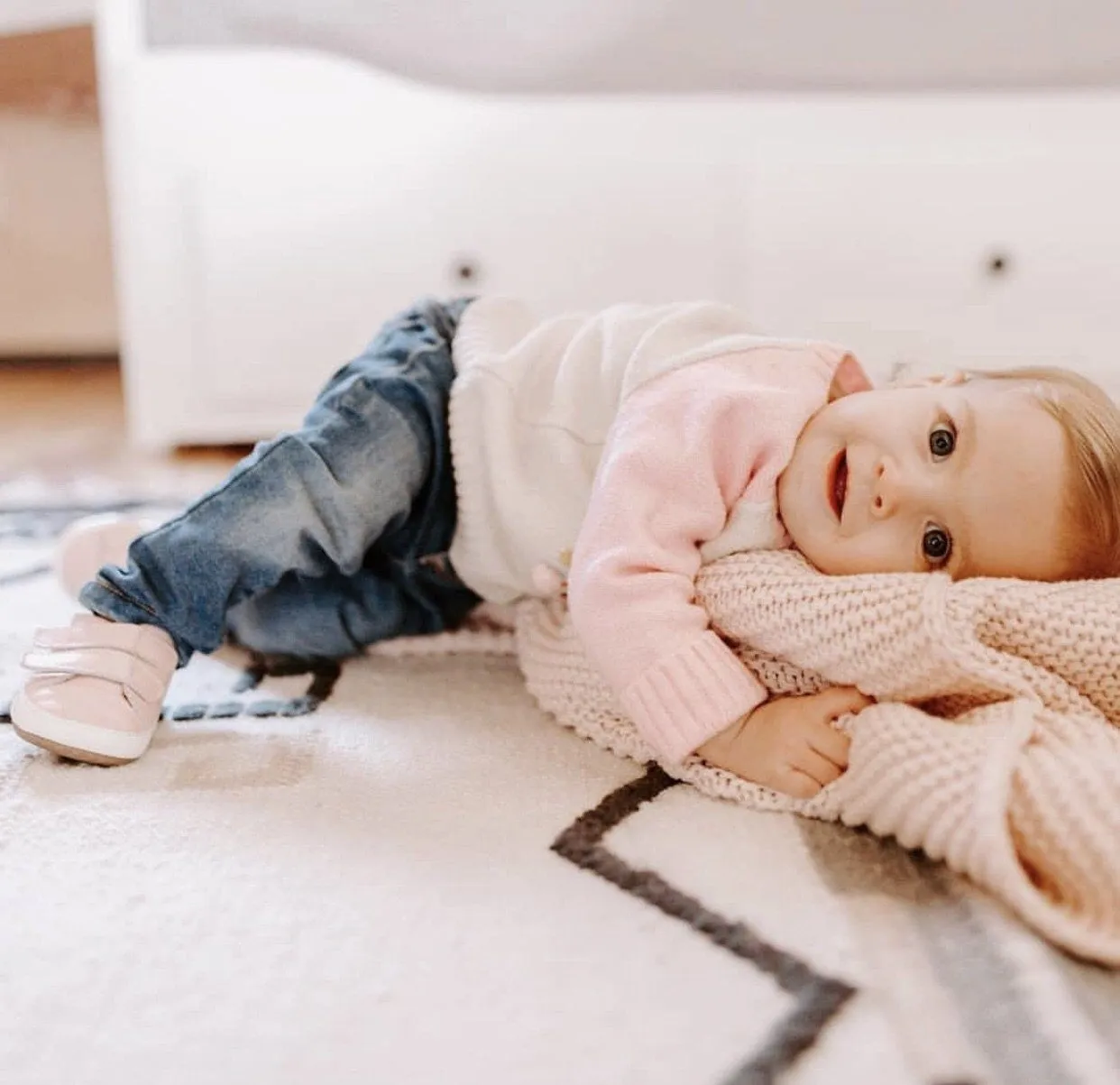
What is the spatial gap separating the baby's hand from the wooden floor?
2.94ft

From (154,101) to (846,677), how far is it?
1191 mm

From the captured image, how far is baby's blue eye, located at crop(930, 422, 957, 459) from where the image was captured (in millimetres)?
658

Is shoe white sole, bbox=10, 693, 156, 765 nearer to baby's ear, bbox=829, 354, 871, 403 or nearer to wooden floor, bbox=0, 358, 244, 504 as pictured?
baby's ear, bbox=829, 354, 871, 403

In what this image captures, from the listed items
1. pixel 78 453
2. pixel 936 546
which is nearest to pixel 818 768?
pixel 936 546

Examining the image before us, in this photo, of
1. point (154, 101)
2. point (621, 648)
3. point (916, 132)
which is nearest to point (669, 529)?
point (621, 648)

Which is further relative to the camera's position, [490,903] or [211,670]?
[211,670]


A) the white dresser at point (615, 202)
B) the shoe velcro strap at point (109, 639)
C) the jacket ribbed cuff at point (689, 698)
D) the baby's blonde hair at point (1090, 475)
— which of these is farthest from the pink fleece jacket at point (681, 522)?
the white dresser at point (615, 202)

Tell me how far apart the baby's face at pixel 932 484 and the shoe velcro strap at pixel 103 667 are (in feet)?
1.32

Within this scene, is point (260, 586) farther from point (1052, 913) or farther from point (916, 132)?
point (916, 132)

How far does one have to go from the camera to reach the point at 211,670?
33.4 inches

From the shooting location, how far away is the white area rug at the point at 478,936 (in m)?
0.43

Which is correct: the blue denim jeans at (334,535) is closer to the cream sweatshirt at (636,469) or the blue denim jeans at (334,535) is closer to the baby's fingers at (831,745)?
the cream sweatshirt at (636,469)

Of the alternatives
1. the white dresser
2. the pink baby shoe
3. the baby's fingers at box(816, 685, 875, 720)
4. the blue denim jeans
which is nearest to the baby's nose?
the baby's fingers at box(816, 685, 875, 720)

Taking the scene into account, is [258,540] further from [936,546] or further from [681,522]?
[936,546]
